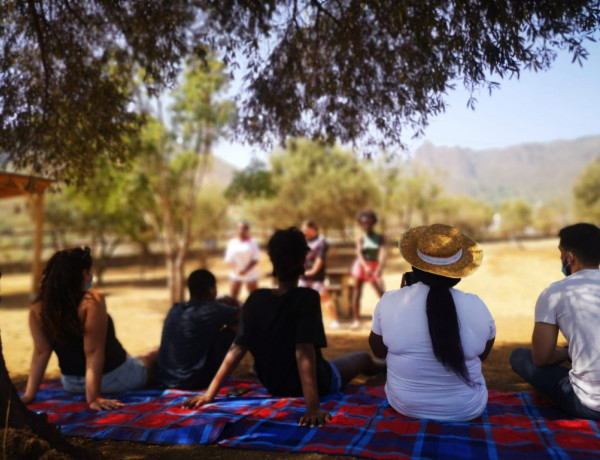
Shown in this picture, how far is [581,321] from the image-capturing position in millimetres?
3076

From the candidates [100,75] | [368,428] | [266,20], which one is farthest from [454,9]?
[100,75]

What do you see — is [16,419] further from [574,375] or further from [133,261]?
[133,261]

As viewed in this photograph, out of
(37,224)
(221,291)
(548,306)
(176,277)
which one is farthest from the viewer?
(221,291)

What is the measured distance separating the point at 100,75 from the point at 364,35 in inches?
114

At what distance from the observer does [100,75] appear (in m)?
5.55

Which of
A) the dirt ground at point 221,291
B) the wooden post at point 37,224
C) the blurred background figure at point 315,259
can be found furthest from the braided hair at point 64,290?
the wooden post at point 37,224

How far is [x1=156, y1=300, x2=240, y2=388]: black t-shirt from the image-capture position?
4.31 meters

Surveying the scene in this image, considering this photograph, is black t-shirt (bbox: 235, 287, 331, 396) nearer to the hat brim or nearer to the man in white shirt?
the hat brim

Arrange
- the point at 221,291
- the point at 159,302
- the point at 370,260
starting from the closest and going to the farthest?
1. the point at 370,260
2. the point at 159,302
3. the point at 221,291

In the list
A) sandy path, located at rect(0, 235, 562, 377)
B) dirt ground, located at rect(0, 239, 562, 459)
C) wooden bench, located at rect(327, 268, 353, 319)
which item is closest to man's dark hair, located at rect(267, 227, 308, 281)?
dirt ground, located at rect(0, 239, 562, 459)

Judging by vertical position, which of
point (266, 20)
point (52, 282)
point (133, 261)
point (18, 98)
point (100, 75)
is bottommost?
point (133, 261)

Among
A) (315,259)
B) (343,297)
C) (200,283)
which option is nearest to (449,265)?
(200,283)

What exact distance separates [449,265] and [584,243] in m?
0.93

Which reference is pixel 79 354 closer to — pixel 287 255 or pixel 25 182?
pixel 287 255
